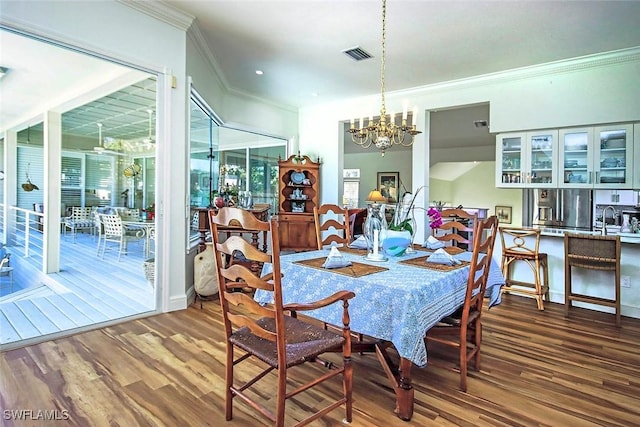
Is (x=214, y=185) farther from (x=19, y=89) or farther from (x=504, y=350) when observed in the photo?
(x=504, y=350)

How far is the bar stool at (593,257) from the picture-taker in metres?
3.32

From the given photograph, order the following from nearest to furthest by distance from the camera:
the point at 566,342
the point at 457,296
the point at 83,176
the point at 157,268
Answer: the point at 457,296, the point at 566,342, the point at 157,268, the point at 83,176

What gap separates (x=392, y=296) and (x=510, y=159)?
3793 millimetres

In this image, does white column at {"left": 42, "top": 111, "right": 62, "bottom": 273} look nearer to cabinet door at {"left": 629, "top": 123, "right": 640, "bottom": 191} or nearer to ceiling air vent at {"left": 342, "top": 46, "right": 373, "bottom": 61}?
ceiling air vent at {"left": 342, "top": 46, "right": 373, "bottom": 61}

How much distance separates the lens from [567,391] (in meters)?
2.14

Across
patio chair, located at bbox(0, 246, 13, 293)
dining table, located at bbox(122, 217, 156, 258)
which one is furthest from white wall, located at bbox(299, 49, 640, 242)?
patio chair, located at bbox(0, 246, 13, 293)

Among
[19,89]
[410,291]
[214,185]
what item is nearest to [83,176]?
[19,89]

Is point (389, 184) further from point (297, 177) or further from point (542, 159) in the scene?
point (542, 159)

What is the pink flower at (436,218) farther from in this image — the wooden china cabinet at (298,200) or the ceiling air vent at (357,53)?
the wooden china cabinet at (298,200)

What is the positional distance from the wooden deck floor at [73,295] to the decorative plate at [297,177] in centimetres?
277

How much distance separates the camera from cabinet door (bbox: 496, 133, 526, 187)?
4477 millimetres

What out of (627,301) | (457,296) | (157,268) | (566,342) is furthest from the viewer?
(627,301)

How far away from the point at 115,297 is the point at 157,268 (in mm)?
946

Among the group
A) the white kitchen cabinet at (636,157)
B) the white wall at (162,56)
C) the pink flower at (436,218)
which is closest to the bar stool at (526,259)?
the white kitchen cabinet at (636,157)
